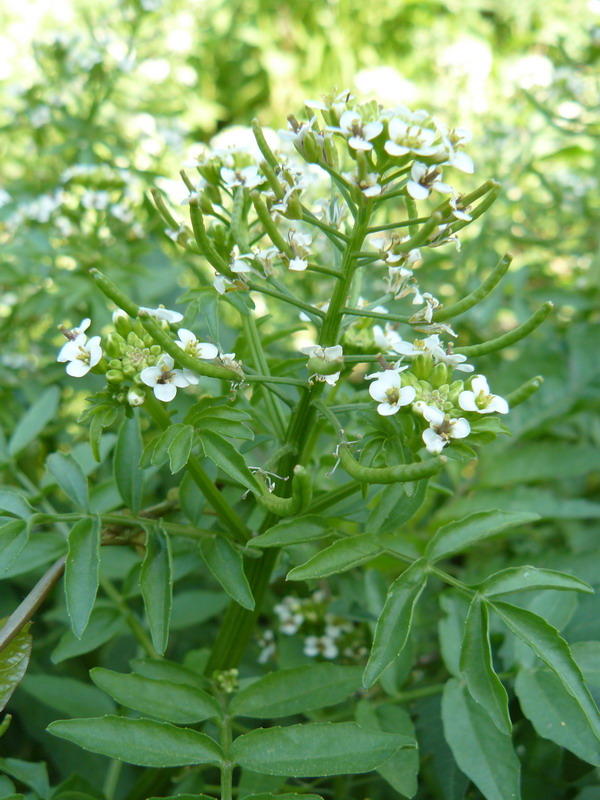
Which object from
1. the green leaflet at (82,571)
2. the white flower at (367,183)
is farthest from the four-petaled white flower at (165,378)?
the white flower at (367,183)

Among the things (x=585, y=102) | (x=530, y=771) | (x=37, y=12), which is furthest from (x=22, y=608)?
(x=37, y=12)

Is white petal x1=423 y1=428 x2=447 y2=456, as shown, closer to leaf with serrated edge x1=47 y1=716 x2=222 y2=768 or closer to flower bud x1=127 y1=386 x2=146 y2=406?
flower bud x1=127 y1=386 x2=146 y2=406

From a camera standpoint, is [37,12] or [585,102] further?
[37,12]

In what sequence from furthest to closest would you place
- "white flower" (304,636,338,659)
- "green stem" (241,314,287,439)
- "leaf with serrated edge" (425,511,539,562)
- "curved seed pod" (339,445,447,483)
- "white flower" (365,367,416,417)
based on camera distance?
"white flower" (304,636,338,659)
"green stem" (241,314,287,439)
"leaf with serrated edge" (425,511,539,562)
"white flower" (365,367,416,417)
"curved seed pod" (339,445,447,483)

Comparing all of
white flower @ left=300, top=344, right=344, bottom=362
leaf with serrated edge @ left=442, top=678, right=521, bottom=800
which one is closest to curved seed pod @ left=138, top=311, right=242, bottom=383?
white flower @ left=300, top=344, right=344, bottom=362

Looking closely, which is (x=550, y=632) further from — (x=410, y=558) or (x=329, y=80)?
(x=329, y=80)

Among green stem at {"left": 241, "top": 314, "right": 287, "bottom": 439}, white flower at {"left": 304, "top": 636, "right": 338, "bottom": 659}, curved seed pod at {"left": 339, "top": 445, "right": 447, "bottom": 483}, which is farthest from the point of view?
white flower at {"left": 304, "top": 636, "right": 338, "bottom": 659}

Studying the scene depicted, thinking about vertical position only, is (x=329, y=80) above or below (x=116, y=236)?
below

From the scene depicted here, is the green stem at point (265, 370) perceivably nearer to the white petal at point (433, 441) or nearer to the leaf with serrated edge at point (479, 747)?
the white petal at point (433, 441)
